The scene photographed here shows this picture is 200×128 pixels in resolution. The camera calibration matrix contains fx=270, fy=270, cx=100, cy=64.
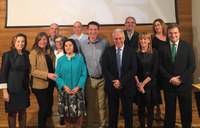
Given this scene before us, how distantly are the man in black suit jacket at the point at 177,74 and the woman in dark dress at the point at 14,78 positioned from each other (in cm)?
175

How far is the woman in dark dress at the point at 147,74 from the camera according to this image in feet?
11.3

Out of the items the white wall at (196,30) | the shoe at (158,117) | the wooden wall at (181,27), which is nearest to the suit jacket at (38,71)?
the shoe at (158,117)

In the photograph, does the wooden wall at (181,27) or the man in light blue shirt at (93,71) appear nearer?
the man in light blue shirt at (93,71)

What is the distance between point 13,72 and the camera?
329 centimetres

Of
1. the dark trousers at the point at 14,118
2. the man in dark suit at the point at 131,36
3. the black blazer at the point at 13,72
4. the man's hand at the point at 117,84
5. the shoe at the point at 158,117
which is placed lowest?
the shoe at the point at 158,117

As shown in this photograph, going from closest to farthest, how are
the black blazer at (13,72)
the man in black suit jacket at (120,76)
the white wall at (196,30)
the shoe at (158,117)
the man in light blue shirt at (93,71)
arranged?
the black blazer at (13,72) → the man in black suit jacket at (120,76) → the man in light blue shirt at (93,71) → the shoe at (158,117) → the white wall at (196,30)

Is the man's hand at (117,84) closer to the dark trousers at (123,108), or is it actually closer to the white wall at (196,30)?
the dark trousers at (123,108)

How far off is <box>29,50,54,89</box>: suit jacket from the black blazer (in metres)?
0.14

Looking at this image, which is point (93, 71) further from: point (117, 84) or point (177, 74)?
point (177, 74)

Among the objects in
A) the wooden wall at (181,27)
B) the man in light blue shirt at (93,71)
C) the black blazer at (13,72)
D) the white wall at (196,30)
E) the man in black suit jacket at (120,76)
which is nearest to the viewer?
the black blazer at (13,72)

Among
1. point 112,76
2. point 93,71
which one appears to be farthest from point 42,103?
point 112,76

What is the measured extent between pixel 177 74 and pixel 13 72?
2.02m

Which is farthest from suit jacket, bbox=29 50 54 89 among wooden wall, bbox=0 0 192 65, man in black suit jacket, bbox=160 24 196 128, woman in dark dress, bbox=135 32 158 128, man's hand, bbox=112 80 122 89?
wooden wall, bbox=0 0 192 65

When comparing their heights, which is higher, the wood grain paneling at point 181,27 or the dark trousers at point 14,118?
the wood grain paneling at point 181,27
